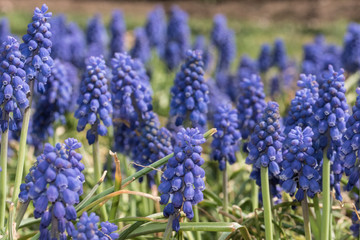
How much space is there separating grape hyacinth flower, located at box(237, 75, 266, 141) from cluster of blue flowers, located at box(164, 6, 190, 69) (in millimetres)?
6763

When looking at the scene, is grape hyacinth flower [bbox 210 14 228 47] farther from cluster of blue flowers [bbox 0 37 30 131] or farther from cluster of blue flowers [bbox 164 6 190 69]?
cluster of blue flowers [bbox 0 37 30 131]

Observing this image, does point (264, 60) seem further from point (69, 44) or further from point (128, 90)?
point (128, 90)

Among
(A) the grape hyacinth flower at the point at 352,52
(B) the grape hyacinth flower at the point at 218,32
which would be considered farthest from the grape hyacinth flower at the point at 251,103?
(B) the grape hyacinth flower at the point at 218,32

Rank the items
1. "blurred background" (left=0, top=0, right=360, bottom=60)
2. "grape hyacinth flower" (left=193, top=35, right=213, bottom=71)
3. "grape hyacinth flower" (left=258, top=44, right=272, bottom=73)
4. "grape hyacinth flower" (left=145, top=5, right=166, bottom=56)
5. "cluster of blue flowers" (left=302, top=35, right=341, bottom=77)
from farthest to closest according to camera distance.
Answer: "blurred background" (left=0, top=0, right=360, bottom=60)
"grape hyacinth flower" (left=145, top=5, right=166, bottom=56)
"grape hyacinth flower" (left=258, top=44, right=272, bottom=73)
"grape hyacinth flower" (left=193, top=35, right=213, bottom=71)
"cluster of blue flowers" (left=302, top=35, right=341, bottom=77)

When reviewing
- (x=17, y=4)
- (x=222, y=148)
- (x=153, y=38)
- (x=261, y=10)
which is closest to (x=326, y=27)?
(x=261, y=10)

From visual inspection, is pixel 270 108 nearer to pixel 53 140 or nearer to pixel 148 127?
pixel 148 127

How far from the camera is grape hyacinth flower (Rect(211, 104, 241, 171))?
5.37 meters

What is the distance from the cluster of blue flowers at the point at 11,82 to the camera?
154 inches

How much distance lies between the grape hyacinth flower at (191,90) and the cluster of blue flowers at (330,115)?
146 centimetres

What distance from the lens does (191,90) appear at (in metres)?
5.34

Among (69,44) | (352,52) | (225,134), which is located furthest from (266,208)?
(69,44)

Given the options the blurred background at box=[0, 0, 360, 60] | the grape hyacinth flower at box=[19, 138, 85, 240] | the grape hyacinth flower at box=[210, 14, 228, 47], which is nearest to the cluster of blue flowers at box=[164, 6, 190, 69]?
the grape hyacinth flower at box=[210, 14, 228, 47]

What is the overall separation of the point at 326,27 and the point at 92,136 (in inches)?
840

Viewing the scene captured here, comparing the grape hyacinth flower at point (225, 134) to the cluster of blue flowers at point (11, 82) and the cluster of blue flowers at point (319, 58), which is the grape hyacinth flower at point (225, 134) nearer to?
the cluster of blue flowers at point (11, 82)
